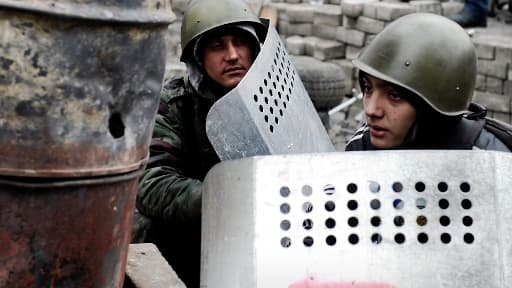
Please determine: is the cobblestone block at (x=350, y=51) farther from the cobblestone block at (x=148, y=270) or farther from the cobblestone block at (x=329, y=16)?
the cobblestone block at (x=148, y=270)

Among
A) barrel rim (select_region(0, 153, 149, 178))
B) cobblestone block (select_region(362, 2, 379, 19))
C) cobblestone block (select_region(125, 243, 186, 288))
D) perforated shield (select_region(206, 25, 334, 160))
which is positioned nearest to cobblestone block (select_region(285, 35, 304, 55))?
cobblestone block (select_region(362, 2, 379, 19))

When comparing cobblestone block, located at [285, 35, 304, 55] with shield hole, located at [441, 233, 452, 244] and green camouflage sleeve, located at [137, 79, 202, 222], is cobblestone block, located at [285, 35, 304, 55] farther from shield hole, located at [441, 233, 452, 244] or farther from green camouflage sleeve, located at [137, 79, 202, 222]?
shield hole, located at [441, 233, 452, 244]

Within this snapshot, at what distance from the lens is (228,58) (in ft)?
14.5

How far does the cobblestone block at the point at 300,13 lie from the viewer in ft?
39.7

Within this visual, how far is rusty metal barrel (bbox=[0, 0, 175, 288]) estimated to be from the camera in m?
2.40

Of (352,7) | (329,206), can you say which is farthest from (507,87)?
(329,206)

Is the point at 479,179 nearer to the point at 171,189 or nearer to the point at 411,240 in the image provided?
the point at 411,240

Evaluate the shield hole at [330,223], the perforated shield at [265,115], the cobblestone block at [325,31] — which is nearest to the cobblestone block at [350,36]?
the cobblestone block at [325,31]

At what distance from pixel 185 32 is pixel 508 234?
2.45m

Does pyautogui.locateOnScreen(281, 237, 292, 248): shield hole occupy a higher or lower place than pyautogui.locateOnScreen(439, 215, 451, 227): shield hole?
lower

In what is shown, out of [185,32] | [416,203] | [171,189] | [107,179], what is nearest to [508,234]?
[416,203]

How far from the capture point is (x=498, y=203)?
2.53m

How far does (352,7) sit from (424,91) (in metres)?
7.85

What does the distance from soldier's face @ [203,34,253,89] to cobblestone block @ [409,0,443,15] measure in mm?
6358
